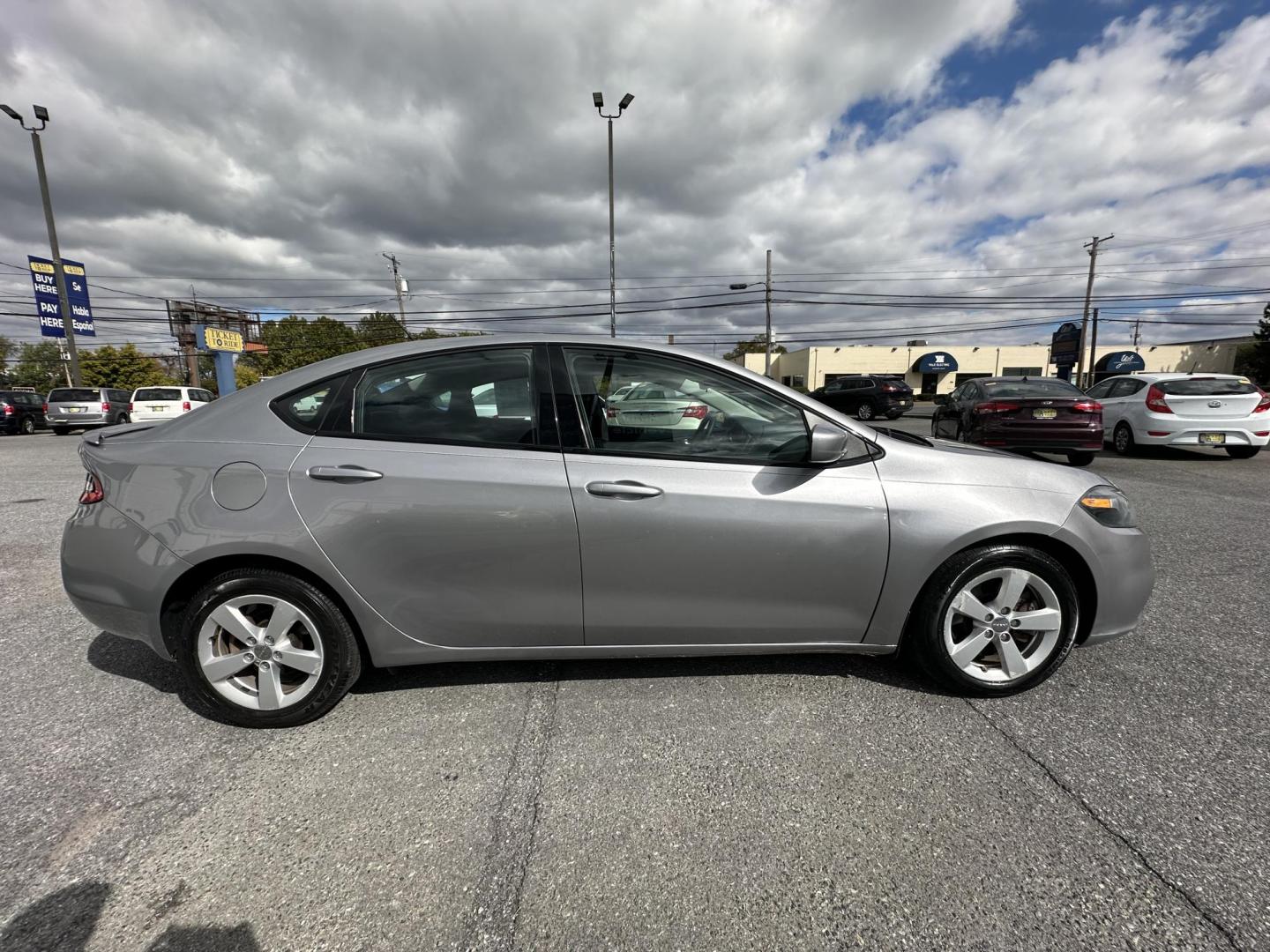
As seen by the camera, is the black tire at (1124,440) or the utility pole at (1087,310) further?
the utility pole at (1087,310)

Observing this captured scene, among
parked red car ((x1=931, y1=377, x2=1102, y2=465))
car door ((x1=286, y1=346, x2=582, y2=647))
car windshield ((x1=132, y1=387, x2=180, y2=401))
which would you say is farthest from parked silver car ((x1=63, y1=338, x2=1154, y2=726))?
car windshield ((x1=132, y1=387, x2=180, y2=401))

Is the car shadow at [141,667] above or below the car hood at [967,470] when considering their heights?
below

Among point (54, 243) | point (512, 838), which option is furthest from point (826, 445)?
point (54, 243)

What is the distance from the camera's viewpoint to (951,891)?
159 centimetres

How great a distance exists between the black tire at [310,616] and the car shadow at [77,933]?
759 millimetres

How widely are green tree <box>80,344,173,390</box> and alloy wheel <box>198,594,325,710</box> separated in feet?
201

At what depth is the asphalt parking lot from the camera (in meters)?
1.52

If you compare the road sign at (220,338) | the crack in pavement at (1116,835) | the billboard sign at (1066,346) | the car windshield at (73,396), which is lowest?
the crack in pavement at (1116,835)

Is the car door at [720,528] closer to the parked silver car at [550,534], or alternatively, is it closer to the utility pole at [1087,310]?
the parked silver car at [550,534]

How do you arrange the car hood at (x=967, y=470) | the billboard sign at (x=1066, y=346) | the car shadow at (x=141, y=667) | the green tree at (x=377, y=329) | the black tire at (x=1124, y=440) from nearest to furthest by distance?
the car hood at (x=967, y=470)
the car shadow at (x=141, y=667)
the black tire at (x=1124, y=440)
the billboard sign at (x=1066, y=346)
the green tree at (x=377, y=329)

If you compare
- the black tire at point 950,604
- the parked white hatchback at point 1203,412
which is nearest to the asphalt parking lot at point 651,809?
the black tire at point 950,604

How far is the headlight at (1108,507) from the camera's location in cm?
247

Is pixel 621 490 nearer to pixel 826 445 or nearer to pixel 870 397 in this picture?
pixel 826 445

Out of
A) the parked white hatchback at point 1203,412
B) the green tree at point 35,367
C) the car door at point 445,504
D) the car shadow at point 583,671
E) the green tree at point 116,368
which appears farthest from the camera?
the green tree at point 35,367
